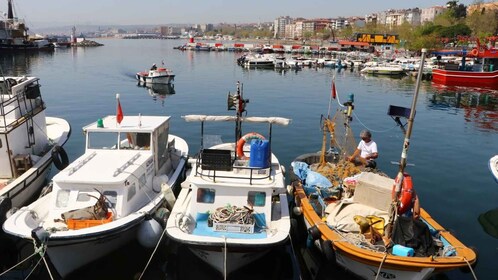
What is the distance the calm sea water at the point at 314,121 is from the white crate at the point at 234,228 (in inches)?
58.7

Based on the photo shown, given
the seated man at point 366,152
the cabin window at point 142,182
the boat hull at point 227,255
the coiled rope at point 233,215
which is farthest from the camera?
the seated man at point 366,152

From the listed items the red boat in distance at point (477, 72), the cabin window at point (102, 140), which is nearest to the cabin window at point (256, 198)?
the cabin window at point (102, 140)

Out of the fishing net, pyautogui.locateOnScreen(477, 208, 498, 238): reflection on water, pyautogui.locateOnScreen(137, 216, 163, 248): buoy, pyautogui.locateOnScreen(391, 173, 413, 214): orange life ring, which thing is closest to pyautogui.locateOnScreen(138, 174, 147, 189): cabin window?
pyautogui.locateOnScreen(137, 216, 163, 248): buoy

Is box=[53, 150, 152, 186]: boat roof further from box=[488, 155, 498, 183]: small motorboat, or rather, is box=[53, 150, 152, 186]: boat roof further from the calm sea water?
box=[488, 155, 498, 183]: small motorboat

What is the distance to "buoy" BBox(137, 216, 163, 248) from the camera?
11.9 m

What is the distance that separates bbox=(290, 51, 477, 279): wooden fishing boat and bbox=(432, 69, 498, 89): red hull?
4374 cm

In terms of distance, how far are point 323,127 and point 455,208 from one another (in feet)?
20.2

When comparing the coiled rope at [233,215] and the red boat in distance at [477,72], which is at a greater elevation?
the red boat in distance at [477,72]

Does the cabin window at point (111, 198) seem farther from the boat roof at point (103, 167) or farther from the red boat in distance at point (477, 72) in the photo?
the red boat in distance at point (477, 72)

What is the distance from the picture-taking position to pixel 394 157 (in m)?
Result: 23.0

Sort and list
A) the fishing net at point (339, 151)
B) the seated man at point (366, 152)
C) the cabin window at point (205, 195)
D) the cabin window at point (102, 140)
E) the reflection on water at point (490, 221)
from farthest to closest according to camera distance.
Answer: the seated man at point (366, 152)
the fishing net at point (339, 151)
the reflection on water at point (490, 221)
the cabin window at point (102, 140)
the cabin window at point (205, 195)

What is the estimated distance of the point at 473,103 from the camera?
1654 inches

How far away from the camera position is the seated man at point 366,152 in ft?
50.5

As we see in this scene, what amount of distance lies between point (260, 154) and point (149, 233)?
156 inches
